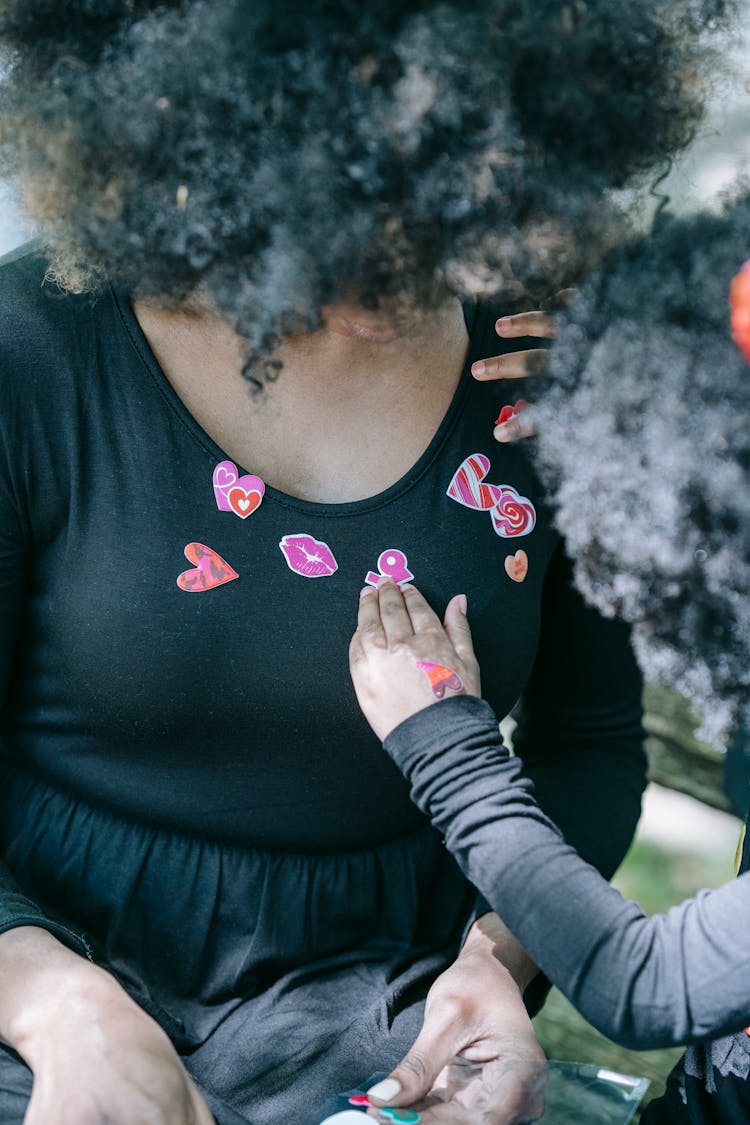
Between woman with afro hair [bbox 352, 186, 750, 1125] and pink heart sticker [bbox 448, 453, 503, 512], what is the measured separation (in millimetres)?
129

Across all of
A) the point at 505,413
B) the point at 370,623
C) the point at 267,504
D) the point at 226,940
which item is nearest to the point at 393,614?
the point at 370,623

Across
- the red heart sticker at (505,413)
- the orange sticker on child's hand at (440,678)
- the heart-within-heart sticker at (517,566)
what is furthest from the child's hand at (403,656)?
the red heart sticker at (505,413)

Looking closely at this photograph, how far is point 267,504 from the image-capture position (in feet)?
3.59

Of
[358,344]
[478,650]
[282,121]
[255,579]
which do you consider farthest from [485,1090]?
[282,121]

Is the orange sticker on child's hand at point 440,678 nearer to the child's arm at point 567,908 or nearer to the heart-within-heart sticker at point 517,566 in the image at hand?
the child's arm at point 567,908

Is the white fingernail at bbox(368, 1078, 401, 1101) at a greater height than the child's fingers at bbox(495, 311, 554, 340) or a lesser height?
lesser

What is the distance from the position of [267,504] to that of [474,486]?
24cm

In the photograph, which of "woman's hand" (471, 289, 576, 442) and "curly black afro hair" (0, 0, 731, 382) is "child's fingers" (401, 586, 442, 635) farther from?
"curly black afro hair" (0, 0, 731, 382)

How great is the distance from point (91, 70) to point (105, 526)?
1.32ft

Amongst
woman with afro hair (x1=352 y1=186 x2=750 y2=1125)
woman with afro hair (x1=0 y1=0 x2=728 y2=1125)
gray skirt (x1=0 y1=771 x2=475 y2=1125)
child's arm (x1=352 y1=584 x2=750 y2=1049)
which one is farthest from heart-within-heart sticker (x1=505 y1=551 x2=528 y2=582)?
gray skirt (x1=0 y1=771 x2=475 y2=1125)

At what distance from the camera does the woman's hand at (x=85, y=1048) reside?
2.88ft

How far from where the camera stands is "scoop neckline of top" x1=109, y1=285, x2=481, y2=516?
3.53 ft

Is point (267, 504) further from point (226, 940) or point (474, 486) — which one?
point (226, 940)

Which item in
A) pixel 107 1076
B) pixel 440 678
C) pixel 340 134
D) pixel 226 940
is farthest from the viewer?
pixel 226 940
